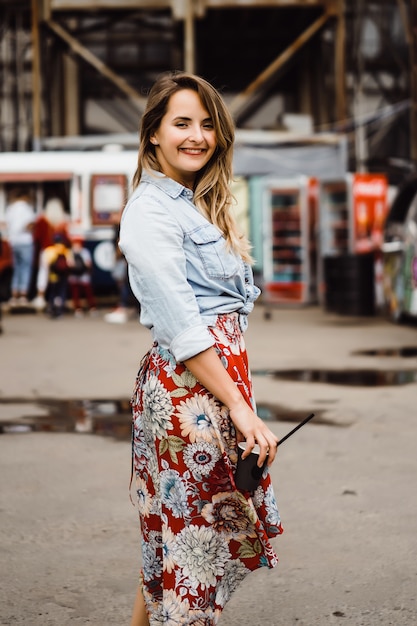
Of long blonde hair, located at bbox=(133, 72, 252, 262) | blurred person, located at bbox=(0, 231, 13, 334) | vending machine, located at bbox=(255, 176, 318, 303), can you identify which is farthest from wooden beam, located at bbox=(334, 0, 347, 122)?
long blonde hair, located at bbox=(133, 72, 252, 262)

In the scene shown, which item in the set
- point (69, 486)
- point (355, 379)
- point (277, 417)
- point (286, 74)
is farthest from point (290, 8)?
point (69, 486)

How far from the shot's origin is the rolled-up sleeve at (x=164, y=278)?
8.52 ft

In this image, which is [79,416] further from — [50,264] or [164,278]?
[50,264]

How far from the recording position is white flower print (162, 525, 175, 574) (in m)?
2.69

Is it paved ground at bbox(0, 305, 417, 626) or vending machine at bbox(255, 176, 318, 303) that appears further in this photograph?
vending machine at bbox(255, 176, 318, 303)

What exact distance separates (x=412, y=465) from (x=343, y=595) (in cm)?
216

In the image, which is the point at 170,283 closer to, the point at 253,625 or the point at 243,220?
the point at 253,625

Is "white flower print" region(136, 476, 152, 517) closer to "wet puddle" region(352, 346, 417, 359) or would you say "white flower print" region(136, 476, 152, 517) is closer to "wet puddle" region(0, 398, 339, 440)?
"wet puddle" region(0, 398, 339, 440)

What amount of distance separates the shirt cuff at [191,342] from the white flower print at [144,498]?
43 cm

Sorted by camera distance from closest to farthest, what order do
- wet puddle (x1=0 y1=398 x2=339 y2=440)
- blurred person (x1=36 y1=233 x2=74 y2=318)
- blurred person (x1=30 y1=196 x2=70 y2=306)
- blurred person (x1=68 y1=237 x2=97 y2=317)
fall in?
1. wet puddle (x1=0 y1=398 x2=339 y2=440)
2. blurred person (x1=36 y1=233 x2=74 y2=318)
3. blurred person (x1=68 y1=237 x2=97 y2=317)
4. blurred person (x1=30 y1=196 x2=70 y2=306)

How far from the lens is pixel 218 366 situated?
261 centimetres

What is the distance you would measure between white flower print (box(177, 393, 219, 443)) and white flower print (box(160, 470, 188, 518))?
0.11 meters

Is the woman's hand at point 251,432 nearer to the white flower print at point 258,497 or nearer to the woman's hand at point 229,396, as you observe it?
the woman's hand at point 229,396

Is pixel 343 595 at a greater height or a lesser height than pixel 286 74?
lesser
